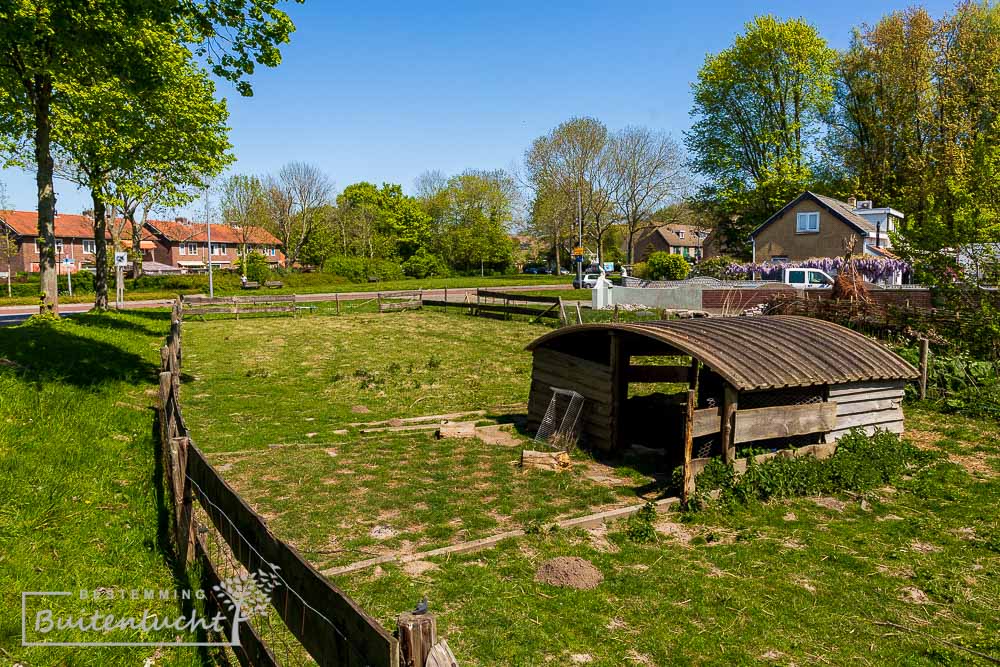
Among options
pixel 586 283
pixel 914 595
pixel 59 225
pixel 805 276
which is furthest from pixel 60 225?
pixel 914 595

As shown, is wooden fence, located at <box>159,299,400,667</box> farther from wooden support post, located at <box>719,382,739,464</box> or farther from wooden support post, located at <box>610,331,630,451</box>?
wooden support post, located at <box>610,331,630,451</box>

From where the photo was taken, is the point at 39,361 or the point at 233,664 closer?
the point at 233,664

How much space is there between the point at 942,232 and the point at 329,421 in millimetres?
16437

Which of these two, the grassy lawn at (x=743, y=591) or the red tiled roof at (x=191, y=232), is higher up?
the red tiled roof at (x=191, y=232)

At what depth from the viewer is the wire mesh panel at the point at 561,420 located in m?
12.1

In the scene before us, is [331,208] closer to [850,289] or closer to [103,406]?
[850,289]

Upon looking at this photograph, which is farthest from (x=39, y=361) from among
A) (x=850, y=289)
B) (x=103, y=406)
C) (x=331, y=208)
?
(x=331, y=208)

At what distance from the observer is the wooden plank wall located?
10984 millimetres

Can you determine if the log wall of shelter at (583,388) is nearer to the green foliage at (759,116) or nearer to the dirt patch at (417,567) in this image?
the dirt patch at (417,567)

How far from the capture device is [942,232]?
1823cm

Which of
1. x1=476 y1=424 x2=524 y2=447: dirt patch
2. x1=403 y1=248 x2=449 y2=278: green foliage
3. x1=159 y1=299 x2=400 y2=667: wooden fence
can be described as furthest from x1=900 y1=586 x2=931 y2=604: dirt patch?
x1=403 y1=248 x2=449 y2=278: green foliage

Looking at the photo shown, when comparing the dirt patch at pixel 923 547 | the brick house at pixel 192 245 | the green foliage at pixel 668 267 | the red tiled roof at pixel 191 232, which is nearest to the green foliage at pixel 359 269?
the red tiled roof at pixel 191 232

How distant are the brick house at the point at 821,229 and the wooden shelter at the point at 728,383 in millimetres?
36773

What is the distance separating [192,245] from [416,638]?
102349mm
